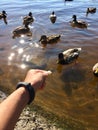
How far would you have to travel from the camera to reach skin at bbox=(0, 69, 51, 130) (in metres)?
2.72

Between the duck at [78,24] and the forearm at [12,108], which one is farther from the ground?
the forearm at [12,108]

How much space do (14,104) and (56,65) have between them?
8784mm

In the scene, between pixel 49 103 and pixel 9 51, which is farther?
pixel 9 51

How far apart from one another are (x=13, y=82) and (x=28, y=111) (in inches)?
111

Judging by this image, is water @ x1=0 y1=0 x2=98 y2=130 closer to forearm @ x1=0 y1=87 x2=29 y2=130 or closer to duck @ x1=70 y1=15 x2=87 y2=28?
duck @ x1=70 y1=15 x2=87 y2=28

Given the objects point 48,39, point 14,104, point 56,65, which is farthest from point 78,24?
point 14,104

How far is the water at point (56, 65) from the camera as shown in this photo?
8.60 m

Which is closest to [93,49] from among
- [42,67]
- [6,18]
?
[42,67]

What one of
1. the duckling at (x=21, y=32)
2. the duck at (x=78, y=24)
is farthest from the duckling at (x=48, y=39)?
the duck at (x=78, y=24)

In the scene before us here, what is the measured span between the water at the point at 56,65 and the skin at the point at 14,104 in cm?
445

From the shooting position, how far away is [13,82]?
10.4 meters

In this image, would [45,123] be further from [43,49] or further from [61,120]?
[43,49]

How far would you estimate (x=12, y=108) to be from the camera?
286 centimetres

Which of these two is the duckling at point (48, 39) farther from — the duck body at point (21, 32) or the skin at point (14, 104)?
the skin at point (14, 104)
